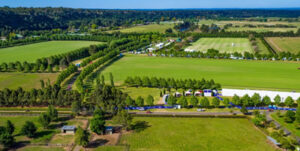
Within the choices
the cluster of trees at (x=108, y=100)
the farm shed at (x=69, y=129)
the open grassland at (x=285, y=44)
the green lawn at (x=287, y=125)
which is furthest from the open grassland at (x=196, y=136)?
the open grassland at (x=285, y=44)

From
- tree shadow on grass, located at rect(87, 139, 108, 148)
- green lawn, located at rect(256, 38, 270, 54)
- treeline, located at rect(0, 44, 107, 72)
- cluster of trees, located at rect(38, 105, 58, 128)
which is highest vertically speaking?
green lawn, located at rect(256, 38, 270, 54)

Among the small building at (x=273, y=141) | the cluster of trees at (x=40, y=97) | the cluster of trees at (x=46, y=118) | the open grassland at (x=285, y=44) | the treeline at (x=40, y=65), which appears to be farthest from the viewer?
the open grassland at (x=285, y=44)

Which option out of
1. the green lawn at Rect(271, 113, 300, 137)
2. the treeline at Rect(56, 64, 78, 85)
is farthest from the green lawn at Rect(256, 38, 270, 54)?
the treeline at Rect(56, 64, 78, 85)

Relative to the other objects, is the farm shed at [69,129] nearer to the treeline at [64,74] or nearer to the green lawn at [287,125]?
the treeline at [64,74]

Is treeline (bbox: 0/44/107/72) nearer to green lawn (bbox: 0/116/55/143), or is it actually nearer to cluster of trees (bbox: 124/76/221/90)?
cluster of trees (bbox: 124/76/221/90)

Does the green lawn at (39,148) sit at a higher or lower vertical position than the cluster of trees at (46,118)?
lower

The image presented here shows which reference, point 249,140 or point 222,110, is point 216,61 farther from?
point 249,140
